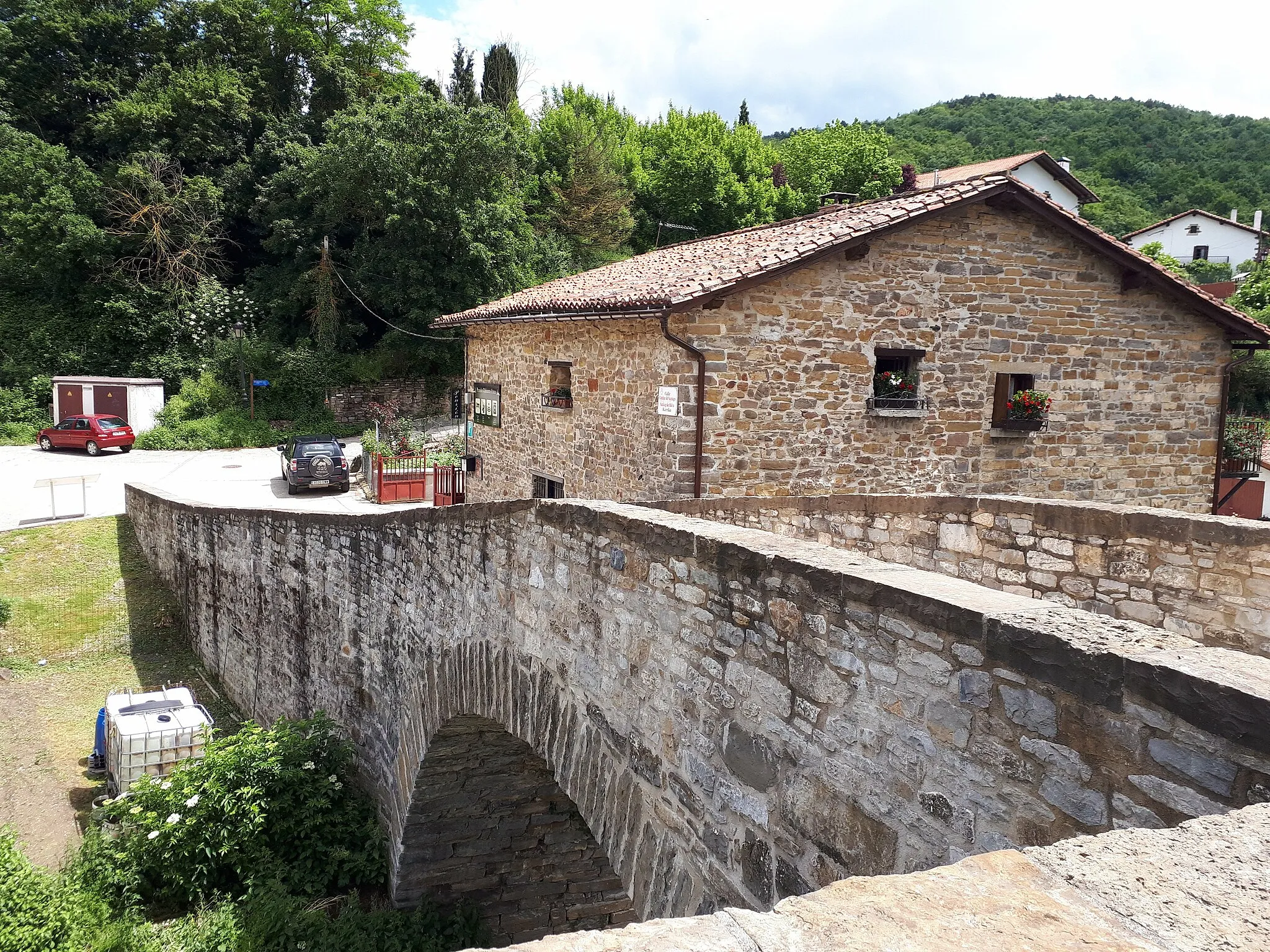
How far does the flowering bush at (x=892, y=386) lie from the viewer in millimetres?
10625

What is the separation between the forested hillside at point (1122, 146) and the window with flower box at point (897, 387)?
4061 centimetres

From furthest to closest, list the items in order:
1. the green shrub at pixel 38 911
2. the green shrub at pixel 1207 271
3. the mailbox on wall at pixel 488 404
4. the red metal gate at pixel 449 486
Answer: the green shrub at pixel 1207 271 → the red metal gate at pixel 449 486 → the mailbox on wall at pixel 488 404 → the green shrub at pixel 38 911

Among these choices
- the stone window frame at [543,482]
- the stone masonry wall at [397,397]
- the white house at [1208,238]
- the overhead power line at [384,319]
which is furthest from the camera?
the white house at [1208,238]

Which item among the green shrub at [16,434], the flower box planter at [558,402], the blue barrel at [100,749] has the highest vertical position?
the flower box planter at [558,402]

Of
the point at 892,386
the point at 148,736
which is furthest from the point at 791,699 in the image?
the point at 148,736

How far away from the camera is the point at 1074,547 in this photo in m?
6.36

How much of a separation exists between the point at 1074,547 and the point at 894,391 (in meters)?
4.58

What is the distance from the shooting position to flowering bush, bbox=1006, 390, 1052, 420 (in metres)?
10.9

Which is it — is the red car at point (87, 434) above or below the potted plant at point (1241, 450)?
below

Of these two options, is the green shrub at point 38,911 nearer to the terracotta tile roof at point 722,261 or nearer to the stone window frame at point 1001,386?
the terracotta tile roof at point 722,261

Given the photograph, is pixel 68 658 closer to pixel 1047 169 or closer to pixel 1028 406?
pixel 1028 406

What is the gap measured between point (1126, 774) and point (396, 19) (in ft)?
144

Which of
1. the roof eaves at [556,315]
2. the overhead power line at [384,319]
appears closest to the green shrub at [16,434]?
the overhead power line at [384,319]

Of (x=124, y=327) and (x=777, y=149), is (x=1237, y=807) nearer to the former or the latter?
(x=124, y=327)
